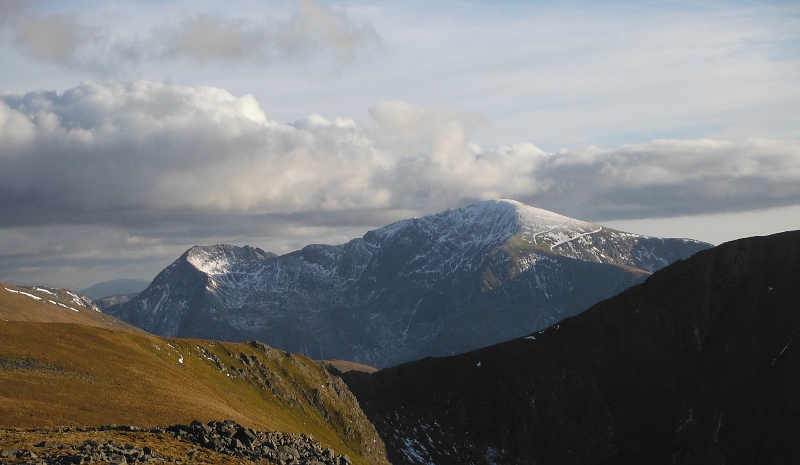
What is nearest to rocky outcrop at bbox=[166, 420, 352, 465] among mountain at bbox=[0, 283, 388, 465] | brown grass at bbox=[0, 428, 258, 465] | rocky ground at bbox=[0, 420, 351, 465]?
rocky ground at bbox=[0, 420, 351, 465]

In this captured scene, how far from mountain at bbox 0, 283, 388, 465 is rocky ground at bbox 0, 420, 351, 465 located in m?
0.56

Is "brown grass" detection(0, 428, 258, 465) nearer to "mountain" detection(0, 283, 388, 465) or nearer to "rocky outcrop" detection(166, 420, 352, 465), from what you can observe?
"mountain" detection(0, 283, 388, 465)

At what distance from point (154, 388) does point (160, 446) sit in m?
46.8

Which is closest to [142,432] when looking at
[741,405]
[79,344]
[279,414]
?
→ [79,344]

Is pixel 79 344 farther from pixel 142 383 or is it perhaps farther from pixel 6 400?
pixel 6 400

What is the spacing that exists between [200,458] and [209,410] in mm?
41469

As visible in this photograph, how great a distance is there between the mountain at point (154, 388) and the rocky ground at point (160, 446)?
559mm

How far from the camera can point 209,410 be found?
9175 cm

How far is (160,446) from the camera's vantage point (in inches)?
2044

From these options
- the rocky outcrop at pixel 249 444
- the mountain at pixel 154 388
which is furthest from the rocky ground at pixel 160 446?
the mountain at pixel 154 388

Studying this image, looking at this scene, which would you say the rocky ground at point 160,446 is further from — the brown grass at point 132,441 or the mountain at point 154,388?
the mountain at point 154,388

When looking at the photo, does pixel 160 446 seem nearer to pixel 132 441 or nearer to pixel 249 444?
pixel 132 441

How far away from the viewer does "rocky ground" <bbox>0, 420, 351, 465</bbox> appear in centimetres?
4469

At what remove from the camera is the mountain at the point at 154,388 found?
75.2 meters
